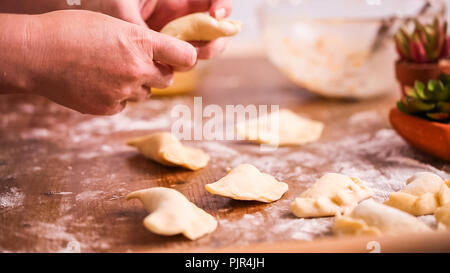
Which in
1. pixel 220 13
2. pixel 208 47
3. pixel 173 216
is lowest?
pixel 173 216

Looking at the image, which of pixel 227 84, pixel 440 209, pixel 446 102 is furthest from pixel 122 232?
pixel 227 84

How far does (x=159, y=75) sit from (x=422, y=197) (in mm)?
717

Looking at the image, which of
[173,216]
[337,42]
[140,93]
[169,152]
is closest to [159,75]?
[140,93]

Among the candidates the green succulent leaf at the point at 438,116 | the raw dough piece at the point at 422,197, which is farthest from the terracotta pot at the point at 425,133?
the raw dough piece at the point at 422,197

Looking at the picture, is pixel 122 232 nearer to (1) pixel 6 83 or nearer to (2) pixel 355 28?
(1) pixel 6 83

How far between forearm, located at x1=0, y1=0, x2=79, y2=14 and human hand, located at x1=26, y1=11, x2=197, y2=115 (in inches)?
12.1

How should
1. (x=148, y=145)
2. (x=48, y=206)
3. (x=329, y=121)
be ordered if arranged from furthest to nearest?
(x=329, y=121) → (x=148, y=145) → (x=48, y=206)

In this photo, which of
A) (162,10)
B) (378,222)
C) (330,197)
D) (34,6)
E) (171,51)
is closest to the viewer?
(378,222)

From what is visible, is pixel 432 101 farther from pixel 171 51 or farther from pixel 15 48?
pixel 15 48

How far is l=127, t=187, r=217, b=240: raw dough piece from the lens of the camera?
92cm

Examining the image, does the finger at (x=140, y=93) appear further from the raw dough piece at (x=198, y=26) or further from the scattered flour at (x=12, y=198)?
the scattered flour at (x=12, y=198)

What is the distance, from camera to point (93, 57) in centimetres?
111

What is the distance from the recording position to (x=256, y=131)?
1.57 meters
